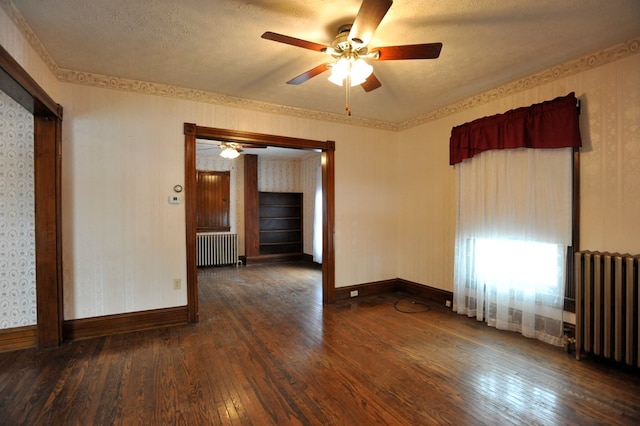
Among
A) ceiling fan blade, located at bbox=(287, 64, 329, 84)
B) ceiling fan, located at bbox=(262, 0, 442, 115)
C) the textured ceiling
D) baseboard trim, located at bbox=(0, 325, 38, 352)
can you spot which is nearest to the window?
the textured ceiling

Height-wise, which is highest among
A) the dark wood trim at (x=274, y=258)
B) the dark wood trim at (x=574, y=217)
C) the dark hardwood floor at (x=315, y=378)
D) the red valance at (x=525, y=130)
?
the red valance at (x=525, y=130)

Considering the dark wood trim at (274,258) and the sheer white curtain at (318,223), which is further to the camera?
the dark wood trim at (274,258)

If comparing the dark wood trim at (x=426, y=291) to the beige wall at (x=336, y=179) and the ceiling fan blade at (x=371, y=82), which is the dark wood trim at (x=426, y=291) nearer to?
the beige wall at (x=336, y=179)

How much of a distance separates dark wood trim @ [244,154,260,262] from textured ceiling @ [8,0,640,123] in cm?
396

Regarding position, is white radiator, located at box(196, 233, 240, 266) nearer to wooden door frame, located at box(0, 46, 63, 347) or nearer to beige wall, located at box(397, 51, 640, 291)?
wooden door frame, located at box(0, 46, 63, 347)

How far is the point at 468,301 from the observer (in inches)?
147

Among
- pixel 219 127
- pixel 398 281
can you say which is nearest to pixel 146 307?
pixel 219 127

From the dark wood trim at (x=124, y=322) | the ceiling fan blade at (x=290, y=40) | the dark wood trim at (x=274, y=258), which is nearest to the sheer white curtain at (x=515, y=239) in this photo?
the ceiling fan blade at (x=290, y=40)

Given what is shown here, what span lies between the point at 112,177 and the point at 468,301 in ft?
14.1

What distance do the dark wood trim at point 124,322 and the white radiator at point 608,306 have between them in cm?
392

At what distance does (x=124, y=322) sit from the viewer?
3.25 meters

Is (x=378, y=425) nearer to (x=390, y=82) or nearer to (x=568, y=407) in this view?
(x=568, y=407)

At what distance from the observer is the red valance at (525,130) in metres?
2.86

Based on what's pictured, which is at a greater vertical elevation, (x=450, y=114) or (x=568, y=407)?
(x=450, y=114)
